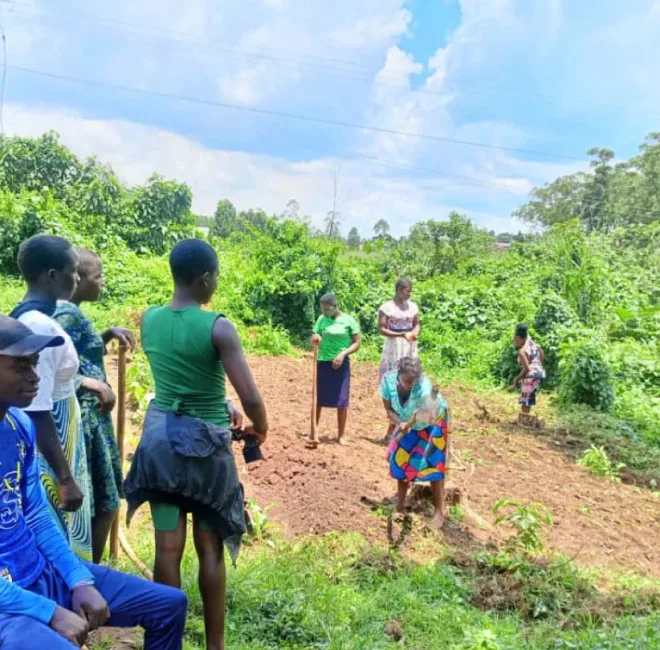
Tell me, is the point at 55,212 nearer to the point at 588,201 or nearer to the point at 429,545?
the point at 429,545

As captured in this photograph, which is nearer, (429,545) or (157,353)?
(157,353)

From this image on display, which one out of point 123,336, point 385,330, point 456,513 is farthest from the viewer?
point 385,330

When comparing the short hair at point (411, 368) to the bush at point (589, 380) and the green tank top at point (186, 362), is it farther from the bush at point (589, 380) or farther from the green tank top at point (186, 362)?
the bush at point (589, 380)

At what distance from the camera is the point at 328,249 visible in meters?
14.3

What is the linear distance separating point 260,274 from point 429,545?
10151mm

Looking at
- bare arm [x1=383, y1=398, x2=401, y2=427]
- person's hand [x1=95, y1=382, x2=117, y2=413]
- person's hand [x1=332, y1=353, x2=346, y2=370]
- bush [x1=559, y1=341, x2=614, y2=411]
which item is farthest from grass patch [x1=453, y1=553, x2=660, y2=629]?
bush [x1=559, y1=341, x2=614, y2=411]

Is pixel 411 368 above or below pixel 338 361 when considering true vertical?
above

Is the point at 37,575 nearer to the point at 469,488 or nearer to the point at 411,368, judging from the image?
the point at 411,368

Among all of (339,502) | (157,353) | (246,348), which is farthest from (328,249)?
(157,353)

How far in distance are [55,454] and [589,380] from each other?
8993 millimetres

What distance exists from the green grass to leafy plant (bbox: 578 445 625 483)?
9.16 ft

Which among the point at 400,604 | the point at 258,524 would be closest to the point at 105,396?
the point at 258,524

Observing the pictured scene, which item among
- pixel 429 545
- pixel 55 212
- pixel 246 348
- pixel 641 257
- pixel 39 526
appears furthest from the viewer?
pixel 641 257

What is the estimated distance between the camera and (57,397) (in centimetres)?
244
